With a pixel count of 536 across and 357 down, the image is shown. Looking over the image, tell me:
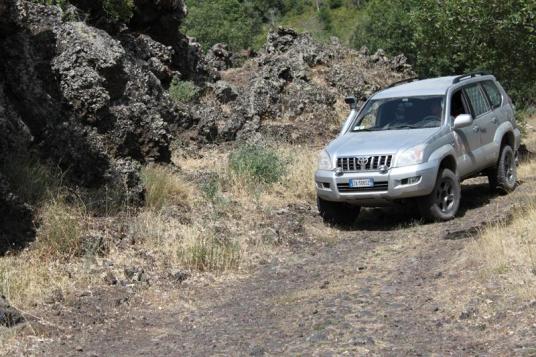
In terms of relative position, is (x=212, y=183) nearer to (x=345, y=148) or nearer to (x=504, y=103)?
(x=345, y=148)

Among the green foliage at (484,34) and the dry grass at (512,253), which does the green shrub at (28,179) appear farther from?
the green foliage at (484,34)

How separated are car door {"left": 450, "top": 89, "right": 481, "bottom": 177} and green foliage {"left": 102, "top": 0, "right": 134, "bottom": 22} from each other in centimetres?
851

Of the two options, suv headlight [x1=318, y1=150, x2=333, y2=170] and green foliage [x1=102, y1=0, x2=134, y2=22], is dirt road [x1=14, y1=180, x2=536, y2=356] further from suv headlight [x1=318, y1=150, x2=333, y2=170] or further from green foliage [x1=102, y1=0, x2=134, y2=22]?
green foliage [x1=102, y1=0, x2=134, y2=22]

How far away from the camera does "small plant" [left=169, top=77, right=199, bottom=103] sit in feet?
59.5

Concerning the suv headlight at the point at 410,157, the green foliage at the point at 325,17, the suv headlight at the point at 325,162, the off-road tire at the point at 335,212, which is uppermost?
the suv headlight at the point at 410,157

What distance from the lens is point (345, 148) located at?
10.4m

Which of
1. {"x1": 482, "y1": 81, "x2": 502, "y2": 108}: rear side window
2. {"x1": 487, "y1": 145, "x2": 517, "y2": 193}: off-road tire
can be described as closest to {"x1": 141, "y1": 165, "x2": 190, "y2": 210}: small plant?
{"x1": 487, "y1": 145, "x2": 517, "y2": 193}: off-road tire

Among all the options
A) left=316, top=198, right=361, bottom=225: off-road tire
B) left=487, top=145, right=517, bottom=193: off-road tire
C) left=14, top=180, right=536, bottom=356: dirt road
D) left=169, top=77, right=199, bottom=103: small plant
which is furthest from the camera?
left=169, top=77, right=199, bottom=103: small plant

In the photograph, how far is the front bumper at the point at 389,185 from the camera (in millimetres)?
9906

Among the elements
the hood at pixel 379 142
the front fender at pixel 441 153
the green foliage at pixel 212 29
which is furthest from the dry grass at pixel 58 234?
the green foliage at pixel 212 29

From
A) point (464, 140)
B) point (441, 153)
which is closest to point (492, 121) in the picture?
point (464, 140)

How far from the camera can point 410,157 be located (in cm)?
998

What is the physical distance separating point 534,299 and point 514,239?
1.80 meters

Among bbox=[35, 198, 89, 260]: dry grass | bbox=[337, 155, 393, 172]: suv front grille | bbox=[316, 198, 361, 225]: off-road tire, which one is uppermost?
bbox=[337, 155, 393, 172]: suv front grille
